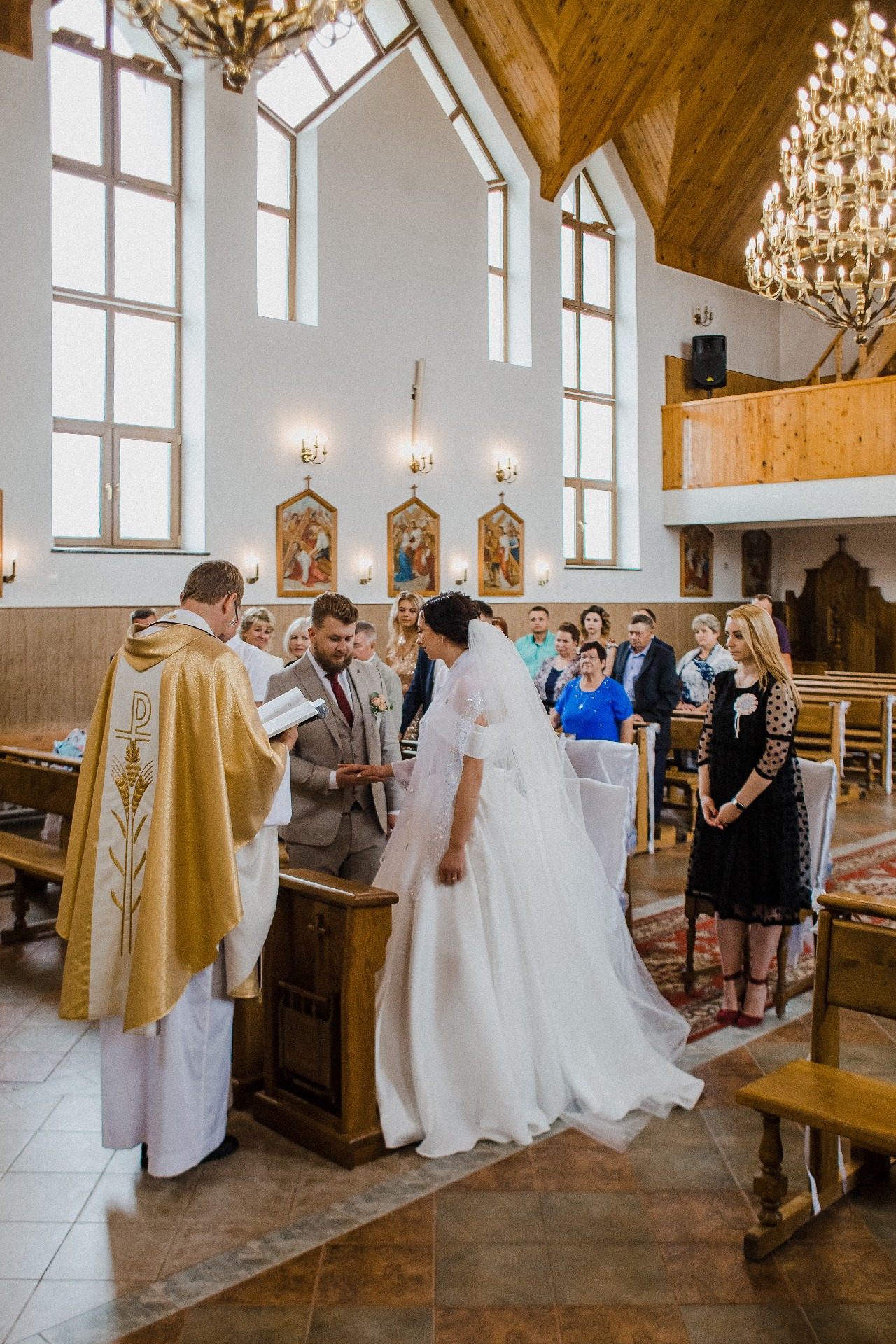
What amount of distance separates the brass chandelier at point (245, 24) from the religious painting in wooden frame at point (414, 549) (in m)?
7.26

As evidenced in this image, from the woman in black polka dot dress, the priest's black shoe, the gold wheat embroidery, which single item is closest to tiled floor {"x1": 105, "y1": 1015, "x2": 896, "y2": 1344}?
the priest's black shoe

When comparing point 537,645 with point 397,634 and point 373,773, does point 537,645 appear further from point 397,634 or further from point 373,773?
point 373,773

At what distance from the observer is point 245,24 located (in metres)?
5.29

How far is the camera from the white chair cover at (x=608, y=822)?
5215 millimetres

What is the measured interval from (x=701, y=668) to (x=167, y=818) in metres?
7.12

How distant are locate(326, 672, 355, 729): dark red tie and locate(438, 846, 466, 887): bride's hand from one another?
914mm

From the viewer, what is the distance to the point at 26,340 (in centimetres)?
990

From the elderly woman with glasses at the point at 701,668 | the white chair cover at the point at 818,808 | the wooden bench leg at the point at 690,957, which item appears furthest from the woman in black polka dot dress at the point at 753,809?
the elderly woman with glasses at the point at 701,668

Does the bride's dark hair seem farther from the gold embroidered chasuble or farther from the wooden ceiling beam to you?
the wooden ceiling beam

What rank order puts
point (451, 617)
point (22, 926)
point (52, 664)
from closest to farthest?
point (451, 617) → point (22, 926) → point (52, 664)

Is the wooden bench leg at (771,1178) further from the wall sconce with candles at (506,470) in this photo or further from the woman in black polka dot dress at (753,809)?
the wall sconce with candles at (506,470)

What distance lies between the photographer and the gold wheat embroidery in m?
3.56

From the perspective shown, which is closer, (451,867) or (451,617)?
(451,867)

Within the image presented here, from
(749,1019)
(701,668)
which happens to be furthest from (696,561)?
(749,1019)
